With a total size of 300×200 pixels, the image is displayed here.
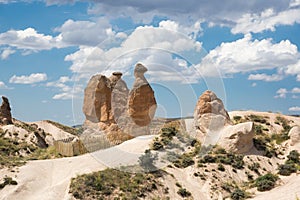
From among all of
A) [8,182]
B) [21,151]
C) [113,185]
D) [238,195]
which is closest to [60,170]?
[8,182]

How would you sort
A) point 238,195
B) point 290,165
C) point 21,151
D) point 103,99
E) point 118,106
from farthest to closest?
1. point 21,151
2. point 103,99
3. point 118,106
4. point 290,165
5. point 238,195

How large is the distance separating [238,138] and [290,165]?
4027 mm

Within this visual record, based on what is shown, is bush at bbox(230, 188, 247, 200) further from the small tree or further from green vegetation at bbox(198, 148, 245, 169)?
the small tree

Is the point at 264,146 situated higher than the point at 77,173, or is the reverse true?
the point at 264,146

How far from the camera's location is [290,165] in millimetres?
28234

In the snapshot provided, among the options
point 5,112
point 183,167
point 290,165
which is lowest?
point 290,165

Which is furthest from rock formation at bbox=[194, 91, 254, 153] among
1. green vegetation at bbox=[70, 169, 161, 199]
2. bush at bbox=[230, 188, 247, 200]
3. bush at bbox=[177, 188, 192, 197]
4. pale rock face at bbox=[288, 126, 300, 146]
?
green vegetation at bbox=[70, 169, 161, 199]

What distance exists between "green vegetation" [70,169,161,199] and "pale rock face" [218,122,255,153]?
700 centimetres

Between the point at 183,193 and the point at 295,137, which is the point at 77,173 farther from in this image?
the point at 295,137

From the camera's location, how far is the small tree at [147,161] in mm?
26281

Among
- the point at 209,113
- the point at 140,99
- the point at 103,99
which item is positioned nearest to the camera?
the point at 140,99

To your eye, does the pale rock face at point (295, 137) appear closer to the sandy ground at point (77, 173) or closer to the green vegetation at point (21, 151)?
the sandy ground at point (77, 173)

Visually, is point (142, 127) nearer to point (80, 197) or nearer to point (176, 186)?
point (176, 186)

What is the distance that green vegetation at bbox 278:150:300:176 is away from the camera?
27.5 m
